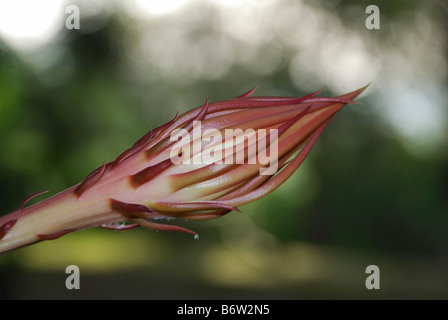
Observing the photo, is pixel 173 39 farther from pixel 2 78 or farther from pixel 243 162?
pixel 243 162

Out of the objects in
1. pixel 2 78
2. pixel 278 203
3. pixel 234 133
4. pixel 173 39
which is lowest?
pixel 234 133

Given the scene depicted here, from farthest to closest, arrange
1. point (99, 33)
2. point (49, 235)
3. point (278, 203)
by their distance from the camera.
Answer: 1. point (278, 203)
2. point (99, 33)
3. point (49, 235)

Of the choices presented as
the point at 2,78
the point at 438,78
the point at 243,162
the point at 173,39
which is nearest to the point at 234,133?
the point at 243,162

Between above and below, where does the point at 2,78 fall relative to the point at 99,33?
below

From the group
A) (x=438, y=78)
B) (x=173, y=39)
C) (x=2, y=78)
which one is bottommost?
(x=2, y=78)

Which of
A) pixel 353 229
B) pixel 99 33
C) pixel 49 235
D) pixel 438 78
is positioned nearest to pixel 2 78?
pixel 99 33

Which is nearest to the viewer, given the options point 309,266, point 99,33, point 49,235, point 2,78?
point 49,235

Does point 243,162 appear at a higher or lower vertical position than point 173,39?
lower

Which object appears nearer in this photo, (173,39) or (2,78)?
(2,78)

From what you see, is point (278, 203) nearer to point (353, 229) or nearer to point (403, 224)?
point (353, 229)
